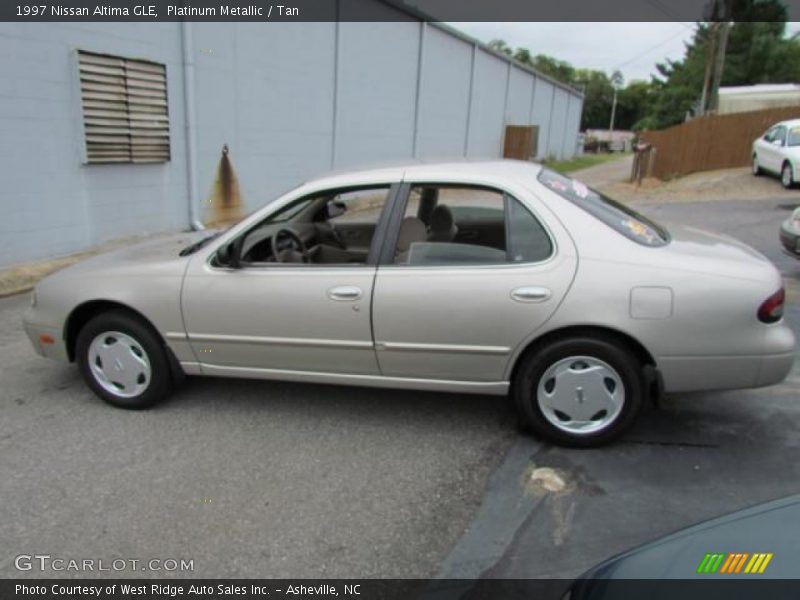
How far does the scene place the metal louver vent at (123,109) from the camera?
8.28 metres

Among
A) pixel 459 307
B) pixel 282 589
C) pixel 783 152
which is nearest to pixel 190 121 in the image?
pixel 459 307

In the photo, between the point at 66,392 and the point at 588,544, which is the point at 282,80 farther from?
the point at 588,544

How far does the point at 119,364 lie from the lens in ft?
13.5

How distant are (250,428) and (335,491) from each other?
0.91 m

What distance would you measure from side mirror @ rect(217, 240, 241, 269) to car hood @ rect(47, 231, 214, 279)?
0.27 m

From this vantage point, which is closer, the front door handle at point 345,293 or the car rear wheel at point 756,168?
the front door handle at point 345,293

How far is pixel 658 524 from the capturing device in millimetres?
2959

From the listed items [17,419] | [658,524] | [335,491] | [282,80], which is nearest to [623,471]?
[658,524]

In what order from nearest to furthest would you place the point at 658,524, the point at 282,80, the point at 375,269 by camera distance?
1. the point at 658,524
2. the point at 375,269
3. the point at 282,80

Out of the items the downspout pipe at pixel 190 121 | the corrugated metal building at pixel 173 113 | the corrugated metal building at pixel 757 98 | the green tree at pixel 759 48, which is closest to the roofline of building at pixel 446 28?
the corrugated metal building at pixel 173 113

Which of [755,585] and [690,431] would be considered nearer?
[755,585]

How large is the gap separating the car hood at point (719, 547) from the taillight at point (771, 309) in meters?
1.70

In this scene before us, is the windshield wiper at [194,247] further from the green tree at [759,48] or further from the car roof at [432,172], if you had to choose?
the green tree at [759,48]

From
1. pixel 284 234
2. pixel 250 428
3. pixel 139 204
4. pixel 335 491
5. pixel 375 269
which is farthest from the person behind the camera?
pixel 139 204
